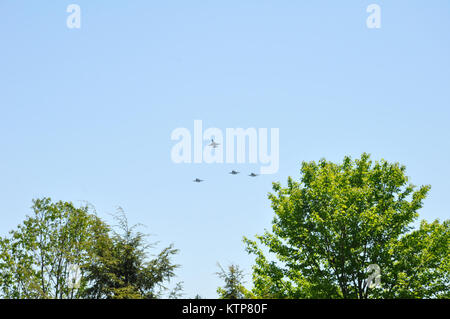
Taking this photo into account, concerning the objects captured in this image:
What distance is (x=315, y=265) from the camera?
101 feet

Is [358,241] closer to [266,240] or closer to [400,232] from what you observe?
[400,232]

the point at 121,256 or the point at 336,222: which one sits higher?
the point at 336,222

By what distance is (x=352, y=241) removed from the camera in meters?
29.7

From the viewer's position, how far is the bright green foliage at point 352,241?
96.0ft

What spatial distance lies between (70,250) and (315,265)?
72.9 ft

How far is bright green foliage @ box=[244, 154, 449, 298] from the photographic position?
29266 mm

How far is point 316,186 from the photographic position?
3172 centimetres
